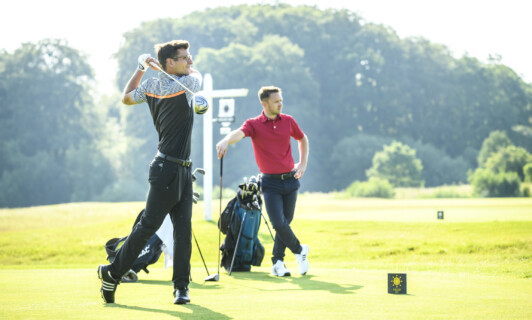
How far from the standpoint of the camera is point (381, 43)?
69.2 m

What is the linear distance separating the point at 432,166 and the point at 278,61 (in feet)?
49.5

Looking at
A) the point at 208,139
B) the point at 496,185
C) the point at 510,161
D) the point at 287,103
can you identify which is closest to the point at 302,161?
the point at 208,139

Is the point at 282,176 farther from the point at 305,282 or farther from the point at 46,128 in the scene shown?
the point at 46,128

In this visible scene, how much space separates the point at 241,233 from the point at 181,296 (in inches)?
130

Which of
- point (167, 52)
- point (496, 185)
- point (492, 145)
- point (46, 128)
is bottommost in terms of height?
point (496, 185)

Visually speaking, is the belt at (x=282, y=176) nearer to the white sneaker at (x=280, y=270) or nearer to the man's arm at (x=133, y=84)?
the white sneaker at (x=280, y=270)

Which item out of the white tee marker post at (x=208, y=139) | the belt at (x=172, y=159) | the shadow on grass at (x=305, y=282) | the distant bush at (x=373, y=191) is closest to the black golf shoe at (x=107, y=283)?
the belt at (x=172, y=159)

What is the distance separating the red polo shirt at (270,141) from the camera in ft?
25.1

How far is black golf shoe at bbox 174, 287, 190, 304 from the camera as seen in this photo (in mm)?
5383

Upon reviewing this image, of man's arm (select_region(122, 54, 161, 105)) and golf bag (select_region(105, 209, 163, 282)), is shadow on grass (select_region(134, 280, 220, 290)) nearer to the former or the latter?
golf bag (select_region(105, 209, 163, 282))

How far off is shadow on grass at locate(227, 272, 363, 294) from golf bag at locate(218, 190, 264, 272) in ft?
1.12

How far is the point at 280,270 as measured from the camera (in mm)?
7699

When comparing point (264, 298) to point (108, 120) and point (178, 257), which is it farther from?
point (108, 120)

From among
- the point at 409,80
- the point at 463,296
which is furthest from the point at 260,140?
the point at 409,80
